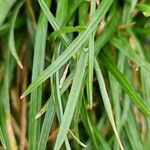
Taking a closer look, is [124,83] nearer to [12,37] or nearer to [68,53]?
[68,53]

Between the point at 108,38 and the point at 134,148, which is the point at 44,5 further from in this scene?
the point at 134,148

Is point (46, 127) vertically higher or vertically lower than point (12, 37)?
lower

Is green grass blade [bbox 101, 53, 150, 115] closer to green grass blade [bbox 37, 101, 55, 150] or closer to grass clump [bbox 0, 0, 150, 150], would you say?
grass clump [bbox 0, 0, 150, 150]

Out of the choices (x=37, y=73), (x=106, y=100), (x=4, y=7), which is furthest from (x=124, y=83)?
(x=4, y=7)

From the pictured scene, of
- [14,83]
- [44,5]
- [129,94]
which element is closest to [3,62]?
[14,83]

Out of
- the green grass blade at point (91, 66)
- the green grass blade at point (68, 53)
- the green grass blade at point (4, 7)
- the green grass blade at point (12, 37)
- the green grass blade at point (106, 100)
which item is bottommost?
the green grass blade at point (106, 100)

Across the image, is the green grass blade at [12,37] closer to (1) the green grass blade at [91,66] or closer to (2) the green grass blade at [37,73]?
(2) the green grass blade at [37,73]

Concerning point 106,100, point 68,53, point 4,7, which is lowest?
point 106,100

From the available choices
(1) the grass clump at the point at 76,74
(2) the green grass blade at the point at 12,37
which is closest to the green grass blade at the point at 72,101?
(1) the grass clump at the point at 76,74
